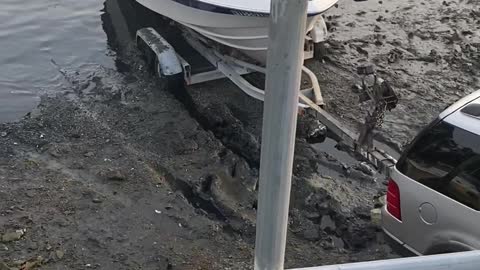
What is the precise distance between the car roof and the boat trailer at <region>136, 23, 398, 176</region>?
1.85m

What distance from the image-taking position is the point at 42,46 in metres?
10.4

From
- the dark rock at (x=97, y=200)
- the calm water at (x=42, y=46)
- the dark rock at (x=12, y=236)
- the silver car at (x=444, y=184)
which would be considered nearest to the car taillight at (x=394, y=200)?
the silver car at (x=444, y=184)

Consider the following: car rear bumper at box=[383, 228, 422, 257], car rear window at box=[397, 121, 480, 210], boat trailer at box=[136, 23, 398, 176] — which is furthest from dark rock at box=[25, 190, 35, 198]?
car rear window at box=[397, 121, 480, 210]

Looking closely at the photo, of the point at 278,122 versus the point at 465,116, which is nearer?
the point at 278,122

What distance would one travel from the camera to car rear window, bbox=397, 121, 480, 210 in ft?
13.2

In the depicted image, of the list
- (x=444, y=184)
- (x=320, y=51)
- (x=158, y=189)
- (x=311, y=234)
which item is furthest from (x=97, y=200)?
(x=320, y=51)

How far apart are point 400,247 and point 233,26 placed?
404cm

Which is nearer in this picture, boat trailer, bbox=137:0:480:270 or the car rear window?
boat trailer, bbox=137:0:480:270

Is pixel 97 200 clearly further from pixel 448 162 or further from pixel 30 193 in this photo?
pixel 448 162

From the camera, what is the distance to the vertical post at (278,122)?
1.53 metres

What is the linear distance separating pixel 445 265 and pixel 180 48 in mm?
8362

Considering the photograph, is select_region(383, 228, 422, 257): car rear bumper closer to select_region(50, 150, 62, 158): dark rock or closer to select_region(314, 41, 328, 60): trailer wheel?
select_region(50, 150, 62, 158): dark rock

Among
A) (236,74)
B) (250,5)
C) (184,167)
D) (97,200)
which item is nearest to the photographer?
(97,200)

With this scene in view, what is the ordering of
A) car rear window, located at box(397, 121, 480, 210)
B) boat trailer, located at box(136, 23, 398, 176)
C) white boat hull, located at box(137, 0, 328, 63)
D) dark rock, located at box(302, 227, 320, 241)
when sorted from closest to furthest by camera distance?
car rear window, located at box(397, 121, 480, 210), dark rock, located at box(302, 227, 320, 241), boat trailer, located at box(136, 23, 398, 176), white boat hull, located at box(137, 0, 328, 63)
